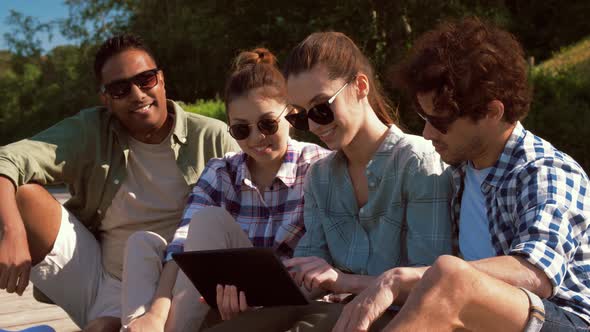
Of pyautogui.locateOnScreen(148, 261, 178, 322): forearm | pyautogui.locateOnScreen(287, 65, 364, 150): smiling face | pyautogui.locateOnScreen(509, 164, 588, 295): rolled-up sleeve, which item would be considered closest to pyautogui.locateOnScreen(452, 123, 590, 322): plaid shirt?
pyautogui.locateOnScreen(509, 164, 588, 295): rolled-up sleeve

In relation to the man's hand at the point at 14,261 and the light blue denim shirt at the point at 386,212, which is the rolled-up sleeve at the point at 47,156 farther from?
the light blue denim shirt at the point at 386,212

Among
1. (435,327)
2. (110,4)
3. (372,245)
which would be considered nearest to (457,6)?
(372,245)

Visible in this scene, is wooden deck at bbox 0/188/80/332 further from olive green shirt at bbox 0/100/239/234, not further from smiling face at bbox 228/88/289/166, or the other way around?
smiling face at bbox 228/88/289/166

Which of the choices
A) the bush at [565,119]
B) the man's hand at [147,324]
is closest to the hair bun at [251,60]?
the man's hand at [147,324]

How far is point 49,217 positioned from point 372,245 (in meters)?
1.69

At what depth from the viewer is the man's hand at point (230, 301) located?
2604 mm

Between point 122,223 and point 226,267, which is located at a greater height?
point 226,267

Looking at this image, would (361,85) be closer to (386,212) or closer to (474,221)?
(386,212)

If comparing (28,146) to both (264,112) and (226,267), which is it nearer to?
(264,112)

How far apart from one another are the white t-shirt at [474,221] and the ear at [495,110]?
175 mm

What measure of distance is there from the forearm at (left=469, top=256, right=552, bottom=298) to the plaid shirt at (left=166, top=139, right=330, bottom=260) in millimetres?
1246

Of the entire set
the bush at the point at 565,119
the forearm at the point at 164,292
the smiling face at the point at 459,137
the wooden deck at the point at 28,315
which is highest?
the smiling face at the point at 459,137

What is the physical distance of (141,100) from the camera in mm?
3715

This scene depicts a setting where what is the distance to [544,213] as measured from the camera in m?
2.07
